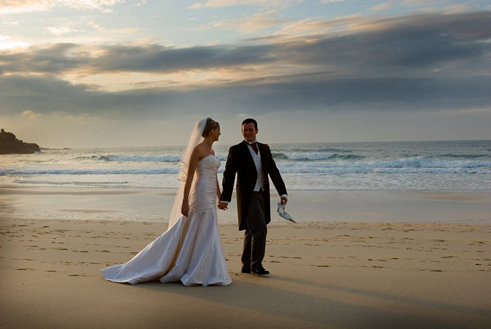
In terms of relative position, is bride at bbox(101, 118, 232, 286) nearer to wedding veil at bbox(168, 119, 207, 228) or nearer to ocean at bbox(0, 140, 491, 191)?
wedding veil at bbox(168, 119, 207, 228)

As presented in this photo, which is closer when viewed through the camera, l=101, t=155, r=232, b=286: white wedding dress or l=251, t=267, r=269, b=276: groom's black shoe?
l=101, t=155, r=232, b=286: white wedding dress

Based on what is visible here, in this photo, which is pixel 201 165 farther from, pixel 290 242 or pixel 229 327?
pixel 290 242

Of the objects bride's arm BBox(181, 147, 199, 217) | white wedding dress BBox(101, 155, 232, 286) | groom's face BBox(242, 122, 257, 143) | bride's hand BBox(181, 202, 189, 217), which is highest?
groom's face BBox(242, 122, 257, 143)

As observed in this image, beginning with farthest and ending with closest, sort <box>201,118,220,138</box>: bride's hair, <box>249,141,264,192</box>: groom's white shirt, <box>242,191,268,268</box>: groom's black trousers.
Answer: <box>249,141,264,192</box>: groom's white shirt < <box>242,191,268,268</box>: groom's black trousers < <box>201,118,220,138</box>: bride's hair

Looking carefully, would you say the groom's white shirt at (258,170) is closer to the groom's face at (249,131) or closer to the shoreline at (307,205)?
the groom's face at (249,131)

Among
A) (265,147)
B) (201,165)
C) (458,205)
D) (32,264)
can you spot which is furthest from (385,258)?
(458,205)

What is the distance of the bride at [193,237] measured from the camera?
213 inches

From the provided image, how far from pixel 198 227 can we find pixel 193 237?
0.39ft

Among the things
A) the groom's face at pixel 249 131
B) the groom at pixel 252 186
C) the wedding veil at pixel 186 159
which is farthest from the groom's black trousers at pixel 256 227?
the wedding veil at pixel 186 159

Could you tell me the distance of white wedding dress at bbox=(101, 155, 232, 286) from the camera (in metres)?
5.41

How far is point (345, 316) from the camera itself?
4.42 m

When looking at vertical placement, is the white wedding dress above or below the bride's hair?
below

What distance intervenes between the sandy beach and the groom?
1.33ft

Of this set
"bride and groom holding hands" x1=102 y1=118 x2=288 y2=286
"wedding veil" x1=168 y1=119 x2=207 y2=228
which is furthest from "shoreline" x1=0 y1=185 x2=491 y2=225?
"wedding veil" x1=168 y1=119 x2=207 y2=228
